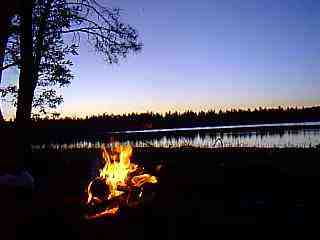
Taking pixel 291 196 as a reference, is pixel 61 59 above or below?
above

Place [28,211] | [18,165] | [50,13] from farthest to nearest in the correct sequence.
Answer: [50,13], [18,165], [28,211]

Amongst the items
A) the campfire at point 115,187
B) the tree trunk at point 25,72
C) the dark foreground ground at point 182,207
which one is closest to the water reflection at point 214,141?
the tree trunk at point 25,72

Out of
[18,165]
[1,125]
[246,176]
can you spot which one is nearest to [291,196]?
[246,176]

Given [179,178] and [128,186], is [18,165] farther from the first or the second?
[179,178]

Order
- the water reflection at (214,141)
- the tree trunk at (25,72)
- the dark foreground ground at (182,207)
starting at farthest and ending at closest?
1. the water reflection at (214,141)
2. the tree trunk at (25,72)
3. the dark foreground ground at (182,207)

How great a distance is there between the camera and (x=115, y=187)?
36.2 ft

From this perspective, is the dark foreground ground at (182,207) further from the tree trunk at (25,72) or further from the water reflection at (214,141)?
the water reflection at (214,141)

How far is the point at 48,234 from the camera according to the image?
31.4ft

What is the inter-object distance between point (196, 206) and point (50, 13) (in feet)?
44.6

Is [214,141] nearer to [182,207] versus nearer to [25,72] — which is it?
[25,72]

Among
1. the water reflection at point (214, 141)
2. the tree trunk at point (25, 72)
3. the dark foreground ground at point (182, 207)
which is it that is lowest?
the dark foreground ground at point (182, 207)

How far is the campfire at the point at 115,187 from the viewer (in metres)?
9.80

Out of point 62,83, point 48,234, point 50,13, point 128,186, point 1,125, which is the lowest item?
point 48,234

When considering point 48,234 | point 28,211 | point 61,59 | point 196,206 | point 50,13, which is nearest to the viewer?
point 48,234
